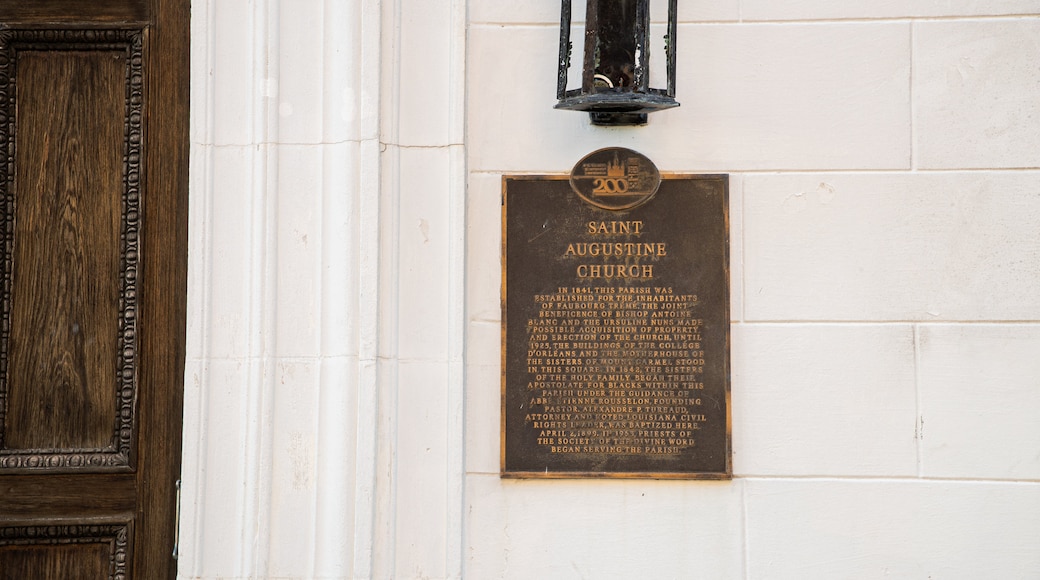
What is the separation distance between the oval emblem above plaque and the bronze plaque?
0.09ft

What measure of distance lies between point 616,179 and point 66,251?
1962 millimetres

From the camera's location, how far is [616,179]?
305cm

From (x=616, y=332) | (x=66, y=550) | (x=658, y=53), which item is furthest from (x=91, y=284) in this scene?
(x=658, y=53)

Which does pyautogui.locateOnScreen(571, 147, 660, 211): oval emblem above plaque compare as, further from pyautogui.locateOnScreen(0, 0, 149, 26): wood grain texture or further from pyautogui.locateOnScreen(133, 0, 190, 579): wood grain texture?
pyautogui.locateOnScreen(0, 0, 149, 26): wood grain texture

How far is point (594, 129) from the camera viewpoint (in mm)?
3102

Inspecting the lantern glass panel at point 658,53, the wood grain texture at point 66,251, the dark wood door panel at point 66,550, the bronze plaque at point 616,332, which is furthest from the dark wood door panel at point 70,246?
the lantern glass panel at point 658,53

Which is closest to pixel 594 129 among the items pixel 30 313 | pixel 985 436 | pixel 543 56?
pixel 543 56

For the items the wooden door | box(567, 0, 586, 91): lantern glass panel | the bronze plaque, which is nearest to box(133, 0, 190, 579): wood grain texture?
the wooden door

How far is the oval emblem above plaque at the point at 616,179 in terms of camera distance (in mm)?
3053

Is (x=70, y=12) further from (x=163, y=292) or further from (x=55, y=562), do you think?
(x=55, y=562)

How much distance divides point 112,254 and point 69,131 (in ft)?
1.56

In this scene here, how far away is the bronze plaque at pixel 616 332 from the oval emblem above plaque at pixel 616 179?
27 mm

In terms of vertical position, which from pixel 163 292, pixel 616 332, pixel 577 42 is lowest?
pixel 616 332

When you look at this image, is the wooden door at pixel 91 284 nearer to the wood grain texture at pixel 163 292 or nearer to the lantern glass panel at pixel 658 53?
the wood grain texture at pixel 163 292
